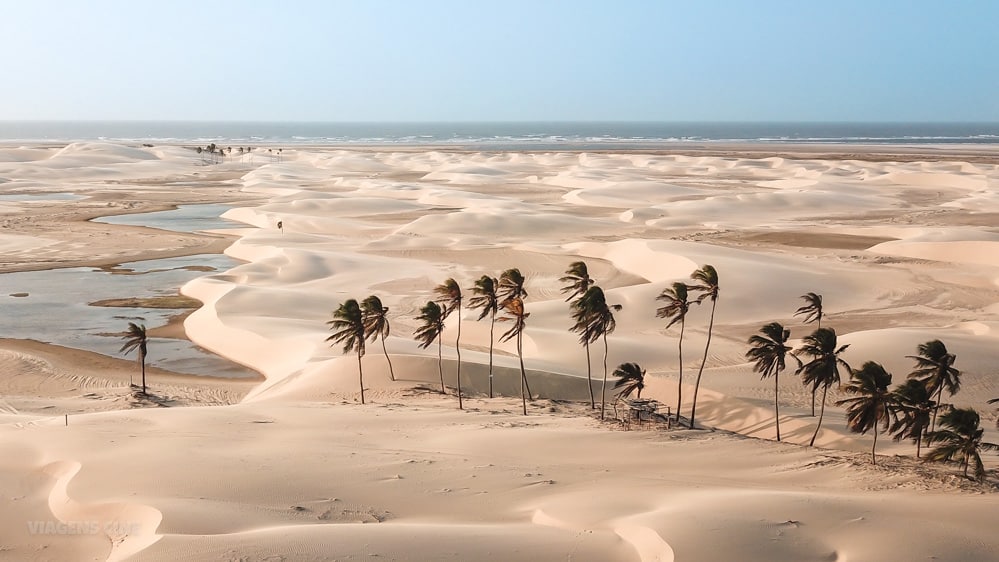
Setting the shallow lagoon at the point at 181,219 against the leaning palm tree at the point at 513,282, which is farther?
the shallow lagoon at the point at 181,219

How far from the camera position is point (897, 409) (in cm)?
1842

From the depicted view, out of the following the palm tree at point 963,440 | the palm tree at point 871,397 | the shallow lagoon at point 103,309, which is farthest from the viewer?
the shallow lagoon at point 103,309

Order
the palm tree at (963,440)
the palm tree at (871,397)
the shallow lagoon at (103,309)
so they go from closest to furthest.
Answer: the palm tree at (963,440) → the palm tree at (871,397) → the shallow lagoon at (103,309)

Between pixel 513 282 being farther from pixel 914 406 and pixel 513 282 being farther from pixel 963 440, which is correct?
pixel 963 440

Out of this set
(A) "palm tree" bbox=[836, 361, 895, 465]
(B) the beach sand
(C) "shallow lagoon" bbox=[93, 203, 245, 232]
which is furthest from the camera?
(C) "shallow lagoon" bbox=[93, 203, 245, 232]

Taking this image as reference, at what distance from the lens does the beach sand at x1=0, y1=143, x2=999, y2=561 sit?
43.5 ft

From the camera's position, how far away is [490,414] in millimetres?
23141

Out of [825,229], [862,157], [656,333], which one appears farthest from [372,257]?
[862,157]

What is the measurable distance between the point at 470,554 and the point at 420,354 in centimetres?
1710

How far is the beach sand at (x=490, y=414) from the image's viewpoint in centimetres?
1325

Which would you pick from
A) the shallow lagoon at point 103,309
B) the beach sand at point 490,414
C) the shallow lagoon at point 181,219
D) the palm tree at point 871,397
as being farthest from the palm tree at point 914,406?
the shallow lagoon at point 181,219

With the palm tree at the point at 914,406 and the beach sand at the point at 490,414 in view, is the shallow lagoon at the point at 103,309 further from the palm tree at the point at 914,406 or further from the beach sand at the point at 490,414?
the palm tree at the point at 914,406

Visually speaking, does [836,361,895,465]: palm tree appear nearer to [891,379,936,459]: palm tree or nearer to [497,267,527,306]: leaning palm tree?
[891,379,936,459]: palm tree

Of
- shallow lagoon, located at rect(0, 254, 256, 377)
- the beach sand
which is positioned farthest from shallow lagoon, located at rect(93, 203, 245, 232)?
shallow lagoon, located at rect(0, 254, 256, 377)
